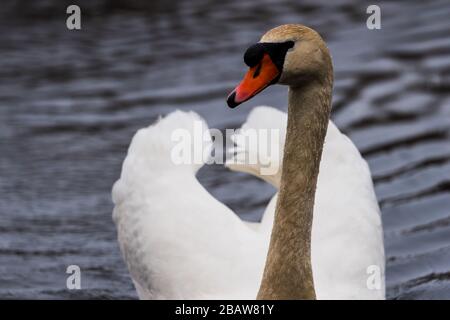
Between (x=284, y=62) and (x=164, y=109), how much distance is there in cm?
500

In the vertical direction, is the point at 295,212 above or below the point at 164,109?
above

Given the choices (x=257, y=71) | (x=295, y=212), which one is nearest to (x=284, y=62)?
(x=257, y=71)

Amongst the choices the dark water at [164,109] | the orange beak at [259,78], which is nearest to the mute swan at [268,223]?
Answer: the orange beak at [259,78]

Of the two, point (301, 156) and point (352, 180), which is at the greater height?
point (301, 156)

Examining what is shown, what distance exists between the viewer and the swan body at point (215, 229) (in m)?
5.59

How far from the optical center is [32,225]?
7.64 metres

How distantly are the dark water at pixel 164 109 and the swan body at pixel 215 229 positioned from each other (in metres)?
0.93

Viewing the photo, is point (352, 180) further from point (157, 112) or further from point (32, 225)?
point (157, 112)

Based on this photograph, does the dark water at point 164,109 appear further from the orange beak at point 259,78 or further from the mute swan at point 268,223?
the orange beak at point 259,78

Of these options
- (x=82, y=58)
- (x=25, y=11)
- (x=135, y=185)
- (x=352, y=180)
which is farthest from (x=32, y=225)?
(x=25, y=11)

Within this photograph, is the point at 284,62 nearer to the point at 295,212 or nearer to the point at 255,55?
the point at 255,55

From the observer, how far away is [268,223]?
242 inches

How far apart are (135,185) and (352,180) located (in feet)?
3.66
